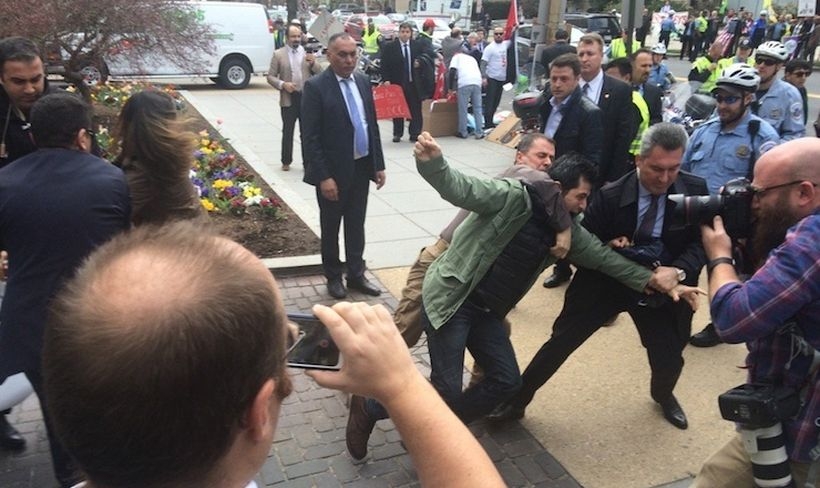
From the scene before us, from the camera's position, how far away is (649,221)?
3.59 meters

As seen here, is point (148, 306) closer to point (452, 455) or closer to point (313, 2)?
point (452, 455)

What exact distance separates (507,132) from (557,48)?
167cm

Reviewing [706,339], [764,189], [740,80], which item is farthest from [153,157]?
[706,339]

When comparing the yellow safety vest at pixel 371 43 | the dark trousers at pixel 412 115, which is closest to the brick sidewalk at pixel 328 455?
the dark trousers at pixel 412 115

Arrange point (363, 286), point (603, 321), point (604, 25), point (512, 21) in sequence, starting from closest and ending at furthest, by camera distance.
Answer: point (603, 321) < point (363, 286) < point (512, 21) < point (604, 25)

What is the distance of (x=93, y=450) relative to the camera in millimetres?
941

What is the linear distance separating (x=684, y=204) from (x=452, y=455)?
1.83 m

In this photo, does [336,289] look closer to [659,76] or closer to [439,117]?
[659,76]

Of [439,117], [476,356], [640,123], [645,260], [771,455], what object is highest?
[640,123]

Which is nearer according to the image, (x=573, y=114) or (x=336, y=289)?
(x=573, y=114)

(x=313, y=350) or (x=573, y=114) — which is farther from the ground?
(x=313, y=350)

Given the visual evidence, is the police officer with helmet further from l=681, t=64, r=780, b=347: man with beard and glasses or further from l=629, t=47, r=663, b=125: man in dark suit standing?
l=681, t=64, r=780, b=347: man with beard and glasses

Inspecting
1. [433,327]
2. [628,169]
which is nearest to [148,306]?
[433,327]

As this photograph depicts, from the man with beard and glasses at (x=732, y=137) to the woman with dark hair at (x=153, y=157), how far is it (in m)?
3.43
